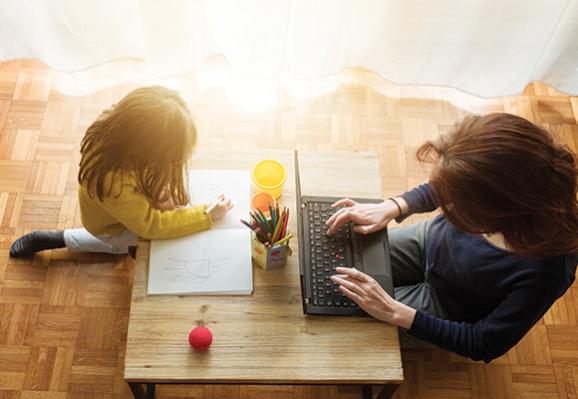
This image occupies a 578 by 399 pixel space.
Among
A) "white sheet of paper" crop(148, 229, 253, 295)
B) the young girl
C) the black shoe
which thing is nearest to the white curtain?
the black shoe

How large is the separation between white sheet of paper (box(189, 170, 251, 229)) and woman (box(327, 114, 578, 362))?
0.22 m

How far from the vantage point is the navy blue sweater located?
115 centimetres

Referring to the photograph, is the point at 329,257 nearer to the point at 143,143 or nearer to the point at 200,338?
the point at 200,338

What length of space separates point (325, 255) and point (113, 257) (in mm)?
922

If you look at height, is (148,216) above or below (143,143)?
below

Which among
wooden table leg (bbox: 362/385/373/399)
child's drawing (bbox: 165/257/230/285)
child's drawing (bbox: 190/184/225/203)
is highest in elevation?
child's drawing (bbox: 190/184/225/203)

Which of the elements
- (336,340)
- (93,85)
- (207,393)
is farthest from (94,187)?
(93,85)

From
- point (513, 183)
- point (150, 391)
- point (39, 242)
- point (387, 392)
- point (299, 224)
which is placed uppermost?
point (513, 183)

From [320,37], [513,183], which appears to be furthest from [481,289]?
[320,37]

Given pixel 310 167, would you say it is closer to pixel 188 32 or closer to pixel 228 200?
pixel 228 200

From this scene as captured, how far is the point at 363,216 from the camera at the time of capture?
4.25 ft

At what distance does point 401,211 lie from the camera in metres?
1.37

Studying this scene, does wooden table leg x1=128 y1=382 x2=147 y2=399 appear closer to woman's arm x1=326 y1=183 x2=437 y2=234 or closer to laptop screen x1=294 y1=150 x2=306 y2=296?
laptop screen x1=294 y1=150 x2=306 y2=296

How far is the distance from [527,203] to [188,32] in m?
1.34
